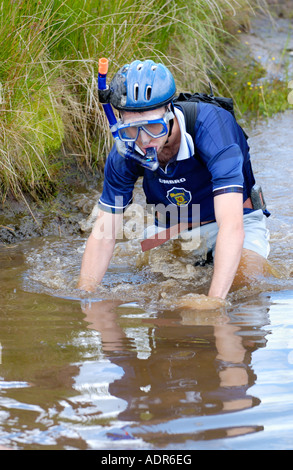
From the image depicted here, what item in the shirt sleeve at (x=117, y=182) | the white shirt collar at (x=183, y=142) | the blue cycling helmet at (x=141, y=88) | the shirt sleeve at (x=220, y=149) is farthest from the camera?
the shirt sleeve at (x=117, y=182)

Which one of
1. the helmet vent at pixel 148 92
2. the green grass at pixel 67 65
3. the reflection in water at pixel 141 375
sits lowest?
the reflection in water at pixel 141 375

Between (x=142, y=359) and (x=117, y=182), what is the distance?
1190mm

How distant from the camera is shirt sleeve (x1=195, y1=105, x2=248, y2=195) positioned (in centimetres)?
340

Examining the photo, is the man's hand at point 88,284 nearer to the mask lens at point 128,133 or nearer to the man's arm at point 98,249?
the man's arm at point 98,249

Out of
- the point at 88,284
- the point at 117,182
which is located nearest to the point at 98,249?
the point at 88,284

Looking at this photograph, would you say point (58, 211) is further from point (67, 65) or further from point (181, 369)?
point (181, 369)

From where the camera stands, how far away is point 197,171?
379 centimetres

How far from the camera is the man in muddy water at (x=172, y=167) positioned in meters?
3.33

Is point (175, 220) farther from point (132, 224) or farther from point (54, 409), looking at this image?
point (54, 409)

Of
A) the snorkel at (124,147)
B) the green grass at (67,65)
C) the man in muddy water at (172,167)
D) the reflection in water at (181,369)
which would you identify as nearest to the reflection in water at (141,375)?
the reflection in water at (181,369)

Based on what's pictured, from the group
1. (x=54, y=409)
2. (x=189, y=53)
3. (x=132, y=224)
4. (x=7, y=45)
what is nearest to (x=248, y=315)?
(x=54, y=409)

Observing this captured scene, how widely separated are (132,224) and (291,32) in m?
6.09

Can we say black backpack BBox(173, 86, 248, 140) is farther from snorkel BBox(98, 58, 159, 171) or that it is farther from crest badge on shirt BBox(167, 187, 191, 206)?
crest badge on shirt BBox(167, 187, 191, 206)

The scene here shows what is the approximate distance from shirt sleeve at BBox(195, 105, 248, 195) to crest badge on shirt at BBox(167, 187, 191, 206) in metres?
0.34
